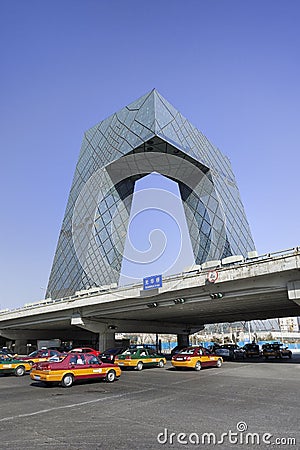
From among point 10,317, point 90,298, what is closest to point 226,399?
point 90,298

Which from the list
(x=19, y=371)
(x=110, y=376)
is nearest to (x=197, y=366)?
(x=110, y=376)

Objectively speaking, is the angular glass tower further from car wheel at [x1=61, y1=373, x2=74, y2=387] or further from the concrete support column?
car wheel at [x1=61, y1=373, x2=74, y2=387]

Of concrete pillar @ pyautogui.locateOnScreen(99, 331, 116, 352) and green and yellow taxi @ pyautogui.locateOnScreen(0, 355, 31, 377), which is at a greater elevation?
concrete pillar @ pyautogui.locateOnScreen(99, 331, 116, 352)

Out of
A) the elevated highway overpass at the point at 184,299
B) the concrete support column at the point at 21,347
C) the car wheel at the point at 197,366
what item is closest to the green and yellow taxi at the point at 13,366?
the car wheel at the point at 197,366

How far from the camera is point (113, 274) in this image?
79812 mm

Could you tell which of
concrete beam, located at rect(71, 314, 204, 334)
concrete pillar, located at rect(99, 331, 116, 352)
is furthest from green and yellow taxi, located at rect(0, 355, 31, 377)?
concrete pillar, located at rect(99, 331, 116, 352)

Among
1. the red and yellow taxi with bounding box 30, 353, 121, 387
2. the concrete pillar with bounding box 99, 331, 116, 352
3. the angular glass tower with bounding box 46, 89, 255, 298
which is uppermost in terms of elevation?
the angular glass tower with bounding box 46, 89, 255, 298

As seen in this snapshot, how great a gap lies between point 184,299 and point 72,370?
1708cm

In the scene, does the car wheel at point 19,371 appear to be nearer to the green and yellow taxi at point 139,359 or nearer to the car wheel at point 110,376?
the green and yellow taxi at point 139,359

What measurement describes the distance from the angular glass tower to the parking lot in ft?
198

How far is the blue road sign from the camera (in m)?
31.7

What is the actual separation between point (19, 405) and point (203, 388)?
298 inches

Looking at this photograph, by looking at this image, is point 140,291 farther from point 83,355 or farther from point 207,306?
point 83,355

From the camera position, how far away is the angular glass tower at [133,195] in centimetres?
7881
